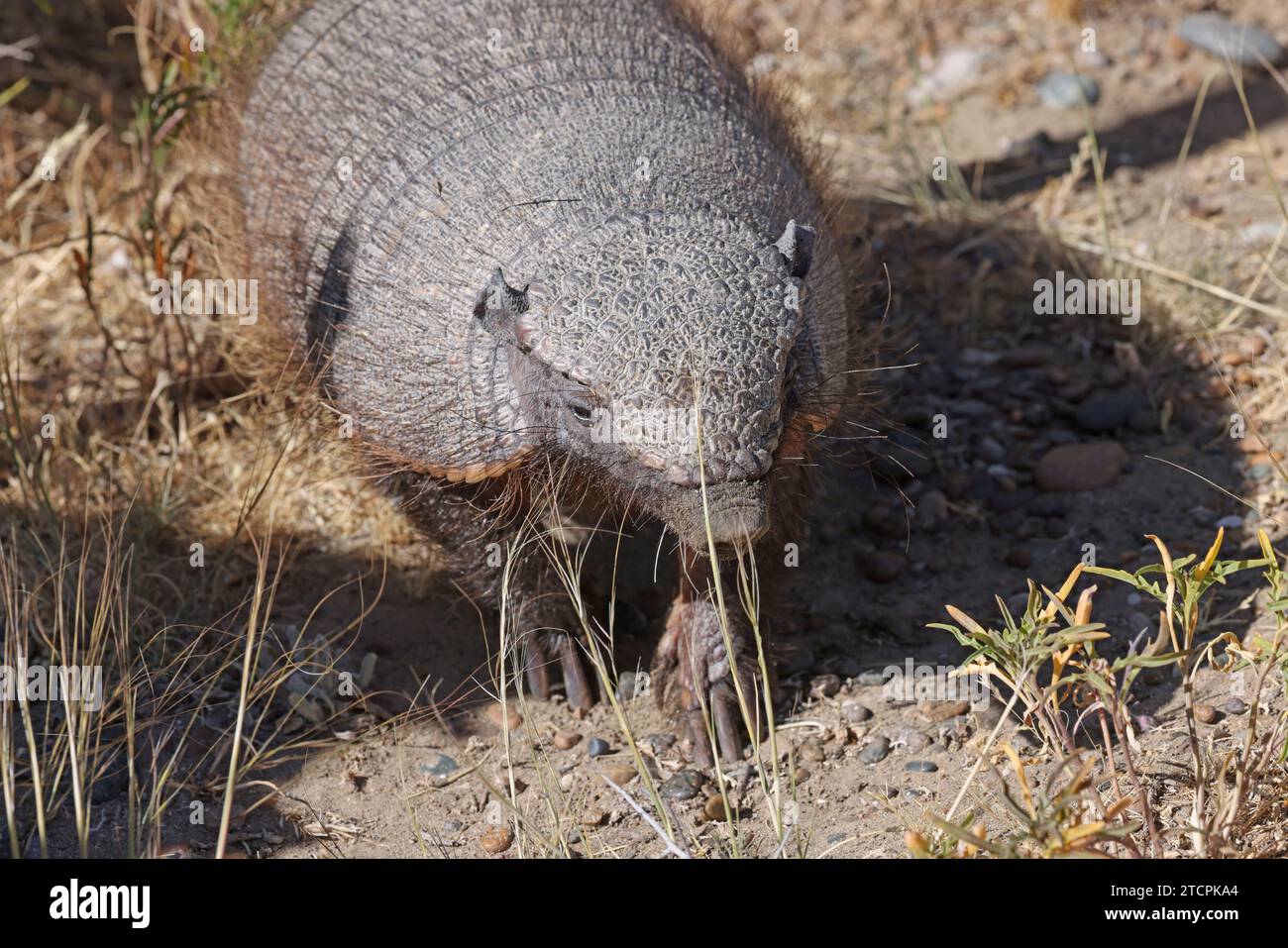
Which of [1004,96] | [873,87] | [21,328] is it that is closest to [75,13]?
[21,328]

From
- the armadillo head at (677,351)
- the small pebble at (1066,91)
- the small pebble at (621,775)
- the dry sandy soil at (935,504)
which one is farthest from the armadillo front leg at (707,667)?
the small pebble at (1066,91)

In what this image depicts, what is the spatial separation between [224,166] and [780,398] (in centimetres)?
312

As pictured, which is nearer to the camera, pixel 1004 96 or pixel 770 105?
pixel 770 105

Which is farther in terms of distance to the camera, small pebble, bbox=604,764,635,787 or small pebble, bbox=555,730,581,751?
small pebble, bbox=555,730,581,751

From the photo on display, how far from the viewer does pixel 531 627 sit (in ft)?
16.5

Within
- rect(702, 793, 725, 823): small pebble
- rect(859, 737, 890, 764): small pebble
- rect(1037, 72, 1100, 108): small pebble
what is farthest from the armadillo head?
rect(1037, 72, 1100, 108): small pebble

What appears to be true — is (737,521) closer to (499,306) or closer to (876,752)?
(499,306)

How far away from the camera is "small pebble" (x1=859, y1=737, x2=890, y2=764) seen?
14.7ft

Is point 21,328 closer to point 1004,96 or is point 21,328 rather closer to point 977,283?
point 977,283

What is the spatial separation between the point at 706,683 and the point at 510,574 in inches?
30.5

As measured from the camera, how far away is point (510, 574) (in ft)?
15.8

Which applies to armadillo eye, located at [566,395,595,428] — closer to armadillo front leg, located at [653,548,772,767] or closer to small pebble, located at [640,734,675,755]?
armadillo front leg, located at [653,548,772,767]

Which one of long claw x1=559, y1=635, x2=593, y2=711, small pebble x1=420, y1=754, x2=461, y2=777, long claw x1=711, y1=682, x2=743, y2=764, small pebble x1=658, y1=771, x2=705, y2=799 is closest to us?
small pebble x1=658, y1=771, x2=705, y2=799

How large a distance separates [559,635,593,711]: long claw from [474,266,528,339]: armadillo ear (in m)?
1.37
